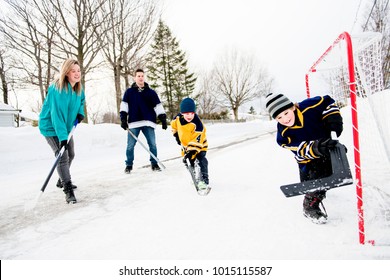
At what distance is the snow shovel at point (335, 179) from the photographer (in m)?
1.74

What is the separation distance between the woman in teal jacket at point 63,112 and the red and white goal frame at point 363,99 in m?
2.88

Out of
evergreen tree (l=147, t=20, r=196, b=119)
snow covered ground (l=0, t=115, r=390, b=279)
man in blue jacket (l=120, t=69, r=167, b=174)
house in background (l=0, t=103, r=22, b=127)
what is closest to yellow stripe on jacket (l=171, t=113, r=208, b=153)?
snow covered ground (l=0, t=115, r=390, b=279)

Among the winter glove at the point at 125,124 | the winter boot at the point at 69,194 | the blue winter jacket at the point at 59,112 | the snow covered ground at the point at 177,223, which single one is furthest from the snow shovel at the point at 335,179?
the winter glove at the point at 125,124

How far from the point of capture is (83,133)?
8.11 m

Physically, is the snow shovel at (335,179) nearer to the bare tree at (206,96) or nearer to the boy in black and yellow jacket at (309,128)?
the boy in black and yellow jacket at (309,128)

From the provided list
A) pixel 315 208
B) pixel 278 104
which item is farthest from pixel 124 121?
pixel 315 208

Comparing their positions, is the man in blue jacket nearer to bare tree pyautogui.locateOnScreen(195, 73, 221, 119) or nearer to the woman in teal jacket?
the woman in teal jacket

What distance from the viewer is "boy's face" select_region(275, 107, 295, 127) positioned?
7.04ft

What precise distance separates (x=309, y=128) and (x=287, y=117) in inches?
8.5

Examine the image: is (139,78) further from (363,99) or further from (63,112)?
(363,99)

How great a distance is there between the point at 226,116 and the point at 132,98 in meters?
38.6

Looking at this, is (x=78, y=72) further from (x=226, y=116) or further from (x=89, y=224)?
(x=226, y=116)

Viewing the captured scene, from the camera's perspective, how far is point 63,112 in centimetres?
305

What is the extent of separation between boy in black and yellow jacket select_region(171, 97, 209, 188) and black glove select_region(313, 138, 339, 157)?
1.70 m
